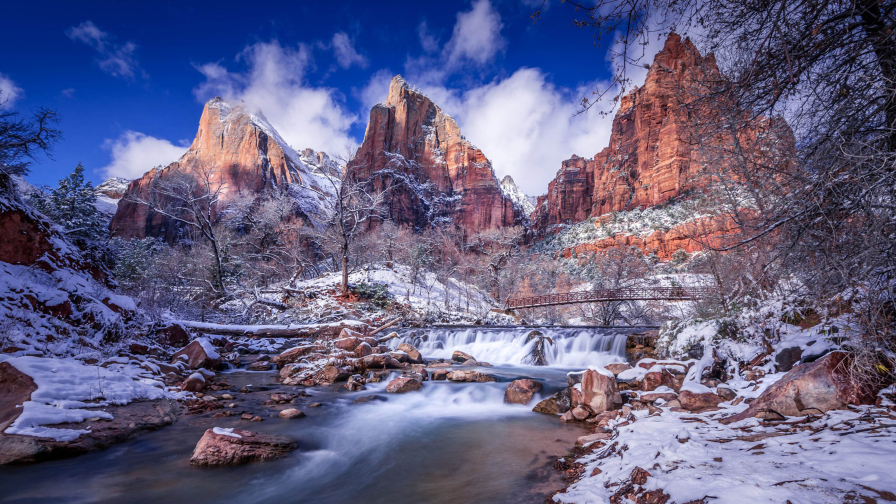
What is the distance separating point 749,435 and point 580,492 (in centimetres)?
181

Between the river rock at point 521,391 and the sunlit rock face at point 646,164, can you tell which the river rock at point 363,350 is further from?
the sunlit rock face at point 646,164

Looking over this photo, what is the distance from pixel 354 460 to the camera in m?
5.98

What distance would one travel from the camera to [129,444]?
18.3 ft

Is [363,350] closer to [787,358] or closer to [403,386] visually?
[403,386]

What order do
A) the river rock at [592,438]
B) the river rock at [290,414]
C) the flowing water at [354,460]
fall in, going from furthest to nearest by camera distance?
the river rock at [290,414] → the river rock at [592,438] → the flowing water at [354,460]

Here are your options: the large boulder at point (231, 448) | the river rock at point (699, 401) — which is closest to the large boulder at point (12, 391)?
the large boulder at point (231, 448)

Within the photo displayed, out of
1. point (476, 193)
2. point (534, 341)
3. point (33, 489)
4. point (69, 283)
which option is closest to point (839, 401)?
point (33, 489)

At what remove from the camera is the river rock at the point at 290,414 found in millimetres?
7332

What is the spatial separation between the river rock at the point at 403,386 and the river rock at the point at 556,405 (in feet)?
11.4

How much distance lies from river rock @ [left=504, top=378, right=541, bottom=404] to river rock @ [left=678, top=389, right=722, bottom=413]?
11.3ft

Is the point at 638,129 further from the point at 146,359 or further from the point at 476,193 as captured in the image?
the point at 146,359

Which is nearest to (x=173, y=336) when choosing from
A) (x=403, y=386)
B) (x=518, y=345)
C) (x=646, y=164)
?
(x=403, y=386)

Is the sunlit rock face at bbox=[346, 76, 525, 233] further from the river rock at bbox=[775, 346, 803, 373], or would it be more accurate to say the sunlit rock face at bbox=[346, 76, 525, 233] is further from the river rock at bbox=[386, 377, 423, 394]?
the river rock at bbox=[775, 346, 803, 373]

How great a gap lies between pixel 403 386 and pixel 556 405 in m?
4.13
